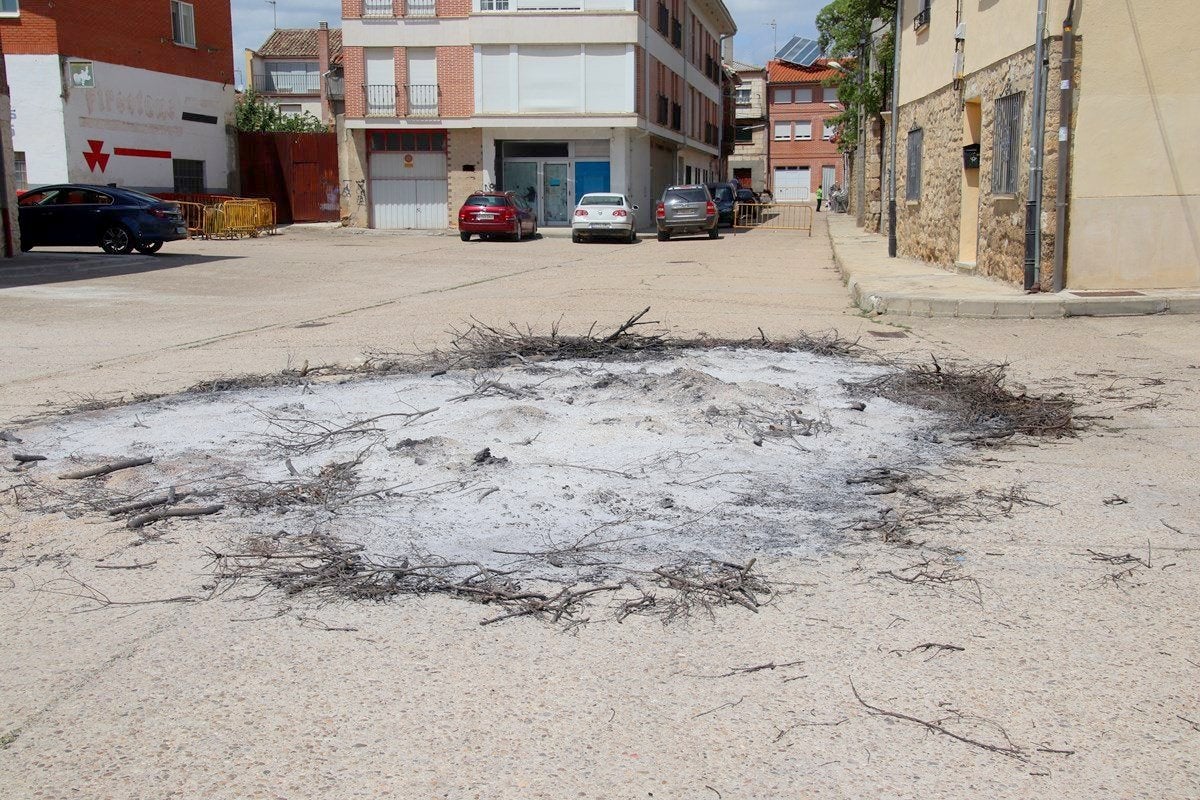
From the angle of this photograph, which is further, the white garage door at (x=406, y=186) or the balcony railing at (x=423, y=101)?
the white garage door at (x=406, y=186)

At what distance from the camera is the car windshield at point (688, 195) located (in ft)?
114

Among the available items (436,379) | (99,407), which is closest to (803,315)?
(436,379)

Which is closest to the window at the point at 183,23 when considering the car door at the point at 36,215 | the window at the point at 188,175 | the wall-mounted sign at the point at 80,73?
the window at the point at 188,175

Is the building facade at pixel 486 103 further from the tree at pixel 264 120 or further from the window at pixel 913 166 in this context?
the window at pixel 913 166

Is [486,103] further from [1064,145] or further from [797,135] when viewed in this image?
[797,135]

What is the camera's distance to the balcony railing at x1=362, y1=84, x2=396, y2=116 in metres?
40.7

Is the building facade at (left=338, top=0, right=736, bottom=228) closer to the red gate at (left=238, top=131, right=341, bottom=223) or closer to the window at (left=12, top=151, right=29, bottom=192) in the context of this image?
the red gate at (left=238, top=131, right=341, bottom=223)

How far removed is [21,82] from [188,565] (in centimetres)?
3246

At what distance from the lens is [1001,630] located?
12.7ft

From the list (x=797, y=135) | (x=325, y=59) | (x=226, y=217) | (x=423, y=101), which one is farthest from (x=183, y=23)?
(x=797, y=135)

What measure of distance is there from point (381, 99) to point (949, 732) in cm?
4050

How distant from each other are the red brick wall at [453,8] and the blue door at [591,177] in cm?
675

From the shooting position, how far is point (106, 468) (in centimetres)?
572

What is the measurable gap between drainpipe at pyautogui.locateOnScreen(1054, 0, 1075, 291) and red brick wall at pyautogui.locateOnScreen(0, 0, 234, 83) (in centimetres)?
2661
